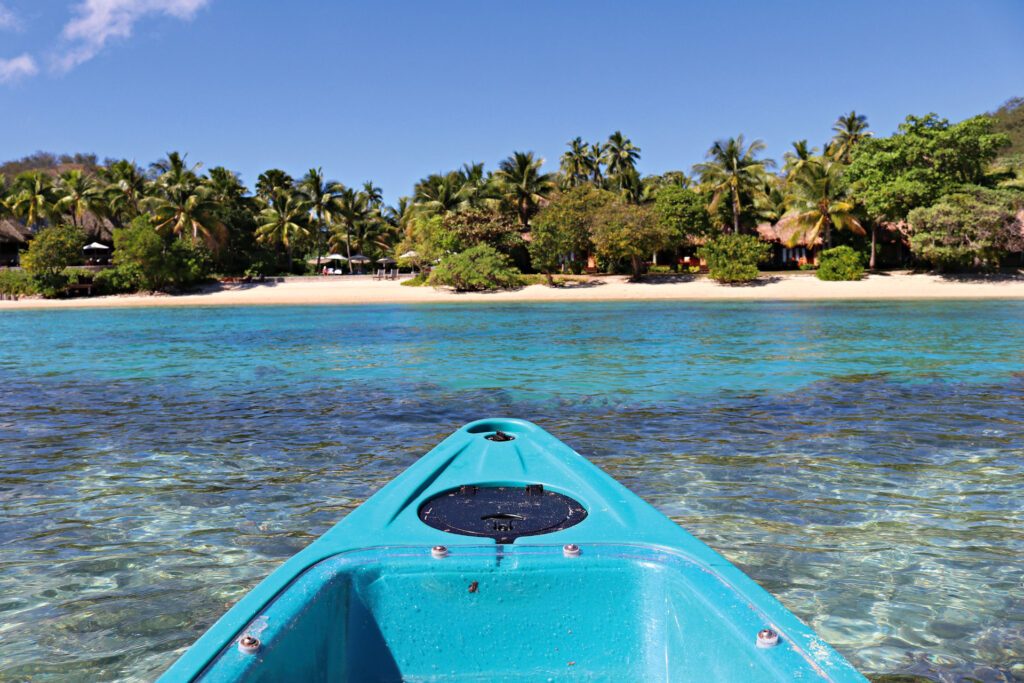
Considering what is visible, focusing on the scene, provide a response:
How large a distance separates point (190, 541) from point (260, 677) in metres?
2.92

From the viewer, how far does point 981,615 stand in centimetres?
329

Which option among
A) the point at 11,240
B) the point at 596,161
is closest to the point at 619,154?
the point at 596,161

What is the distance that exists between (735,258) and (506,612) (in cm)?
3948

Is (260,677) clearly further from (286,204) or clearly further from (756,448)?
(286,204)

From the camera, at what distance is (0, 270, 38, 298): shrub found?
141 ft

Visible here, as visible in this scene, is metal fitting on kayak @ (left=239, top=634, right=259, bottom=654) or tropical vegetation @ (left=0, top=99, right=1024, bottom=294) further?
tropical vegetation @ (left=0, top=99, right=1024, bottom=294)

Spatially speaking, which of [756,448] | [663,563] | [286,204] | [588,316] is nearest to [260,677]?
[663,563]

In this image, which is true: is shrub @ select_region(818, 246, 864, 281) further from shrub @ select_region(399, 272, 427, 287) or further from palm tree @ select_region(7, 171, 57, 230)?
palm tree @ select_region(7, 171, 57, 230)

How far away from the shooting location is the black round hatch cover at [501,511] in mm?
2537

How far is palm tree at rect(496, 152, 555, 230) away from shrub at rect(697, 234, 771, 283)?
499 inches

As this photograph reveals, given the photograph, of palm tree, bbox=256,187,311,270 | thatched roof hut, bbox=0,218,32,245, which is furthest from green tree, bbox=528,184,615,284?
thatched roof hut, bbox=0,218,32,245

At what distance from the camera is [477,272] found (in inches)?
1545

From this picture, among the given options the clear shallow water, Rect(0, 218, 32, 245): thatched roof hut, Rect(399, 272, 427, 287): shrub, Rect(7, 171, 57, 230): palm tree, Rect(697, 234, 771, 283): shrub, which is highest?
Rect(7, 171, 57, 230): palm tree

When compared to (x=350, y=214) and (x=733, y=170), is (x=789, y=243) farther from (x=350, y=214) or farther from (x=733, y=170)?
(x=350, y=214)
